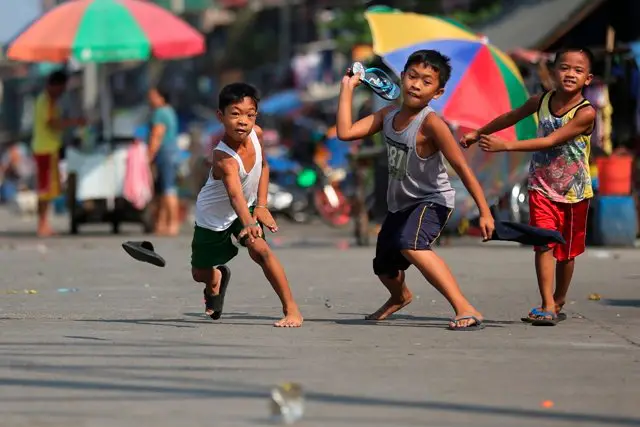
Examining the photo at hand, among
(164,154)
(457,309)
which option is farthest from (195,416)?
(164,154)

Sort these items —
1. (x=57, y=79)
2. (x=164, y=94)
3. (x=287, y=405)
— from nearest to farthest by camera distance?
(x=287, y=405) → (x=57, y=79) → (x=164, y=94)

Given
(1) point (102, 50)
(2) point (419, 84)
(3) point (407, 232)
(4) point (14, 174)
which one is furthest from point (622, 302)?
(4) point (14, 174)

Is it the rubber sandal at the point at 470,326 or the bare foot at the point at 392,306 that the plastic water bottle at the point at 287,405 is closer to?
the rubber sandal at the point at 470,326

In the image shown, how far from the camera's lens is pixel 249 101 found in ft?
30.8

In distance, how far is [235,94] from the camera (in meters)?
9.36

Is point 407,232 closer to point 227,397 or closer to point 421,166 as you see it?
point 421,166

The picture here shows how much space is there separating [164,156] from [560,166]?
11790 millimetres

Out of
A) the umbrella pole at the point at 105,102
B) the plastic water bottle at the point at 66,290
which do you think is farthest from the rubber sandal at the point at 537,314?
the umbrella pole at the point at 105,102

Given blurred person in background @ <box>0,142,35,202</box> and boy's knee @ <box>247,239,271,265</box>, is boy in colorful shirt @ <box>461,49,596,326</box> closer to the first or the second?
boy's knee @ <box>247,239,271,265</box>

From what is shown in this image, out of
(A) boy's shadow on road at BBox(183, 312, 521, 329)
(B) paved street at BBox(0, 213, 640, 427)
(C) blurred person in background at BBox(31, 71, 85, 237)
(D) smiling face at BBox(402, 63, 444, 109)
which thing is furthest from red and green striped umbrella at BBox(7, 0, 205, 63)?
(D) smiling face at BBox(402, 63, 444, 109)

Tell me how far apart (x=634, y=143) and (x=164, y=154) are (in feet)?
19.1

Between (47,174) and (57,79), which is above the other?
(57,79)

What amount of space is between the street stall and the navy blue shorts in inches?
473

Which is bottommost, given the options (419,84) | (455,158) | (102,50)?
(102,50)
